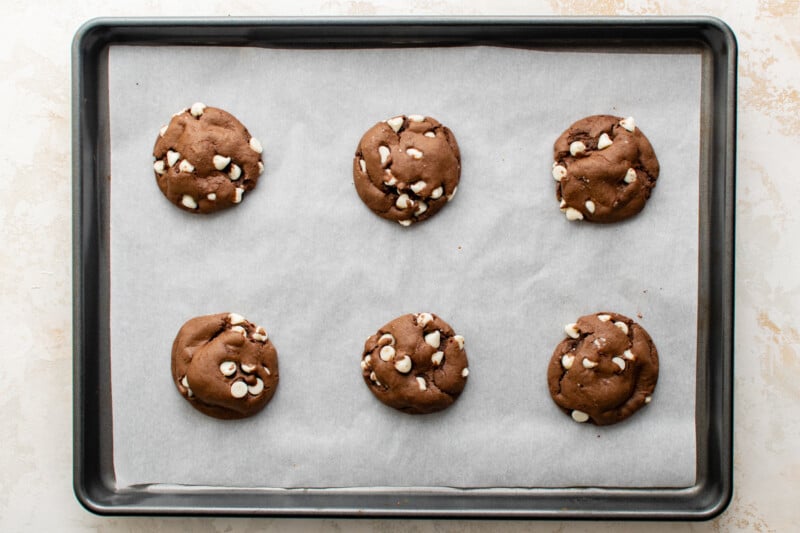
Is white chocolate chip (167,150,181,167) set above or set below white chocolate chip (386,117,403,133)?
below

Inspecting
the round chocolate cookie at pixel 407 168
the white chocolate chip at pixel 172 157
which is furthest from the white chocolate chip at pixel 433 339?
the white chocolate chip at pixel 172 157

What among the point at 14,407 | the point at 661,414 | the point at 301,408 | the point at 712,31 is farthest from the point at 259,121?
the point at 661,414

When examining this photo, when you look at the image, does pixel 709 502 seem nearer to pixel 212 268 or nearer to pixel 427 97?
pixel 427 97

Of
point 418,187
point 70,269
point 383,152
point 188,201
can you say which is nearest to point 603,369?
point 418,187

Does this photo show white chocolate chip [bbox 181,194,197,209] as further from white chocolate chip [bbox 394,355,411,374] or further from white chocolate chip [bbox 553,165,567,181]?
white chocolate chip [bbox 553,165,567,181]

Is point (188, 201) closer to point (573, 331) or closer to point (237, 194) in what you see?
point (237, 194)

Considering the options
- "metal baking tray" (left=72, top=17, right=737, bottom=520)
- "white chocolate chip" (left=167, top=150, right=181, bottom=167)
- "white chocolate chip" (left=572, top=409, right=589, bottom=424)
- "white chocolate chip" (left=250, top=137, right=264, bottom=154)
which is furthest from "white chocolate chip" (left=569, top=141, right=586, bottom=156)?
"white chocolate chip" (left=167, top=150, right=181, bottom=167)
